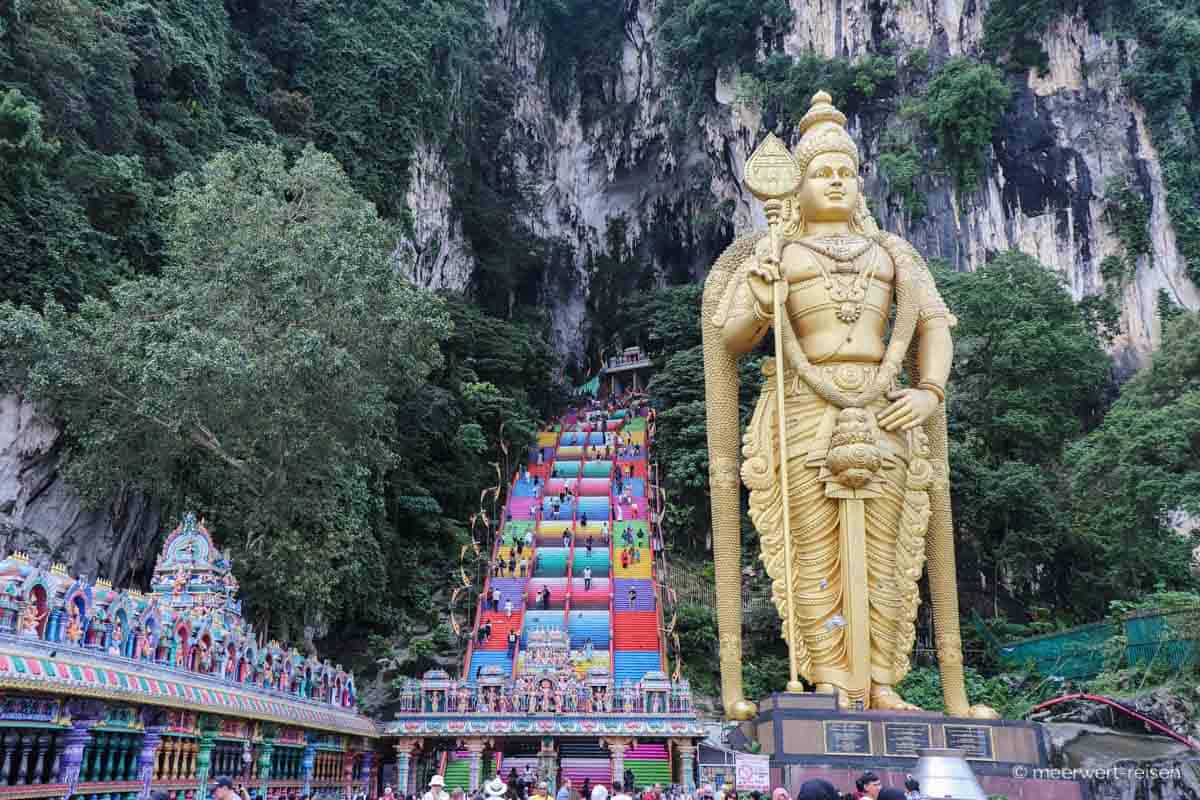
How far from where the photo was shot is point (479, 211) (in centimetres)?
3048

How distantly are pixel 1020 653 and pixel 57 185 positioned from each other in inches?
583

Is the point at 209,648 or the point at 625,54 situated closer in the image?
the point at 209,648

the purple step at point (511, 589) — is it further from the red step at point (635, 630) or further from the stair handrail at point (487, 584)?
the red step at point (635, 630)

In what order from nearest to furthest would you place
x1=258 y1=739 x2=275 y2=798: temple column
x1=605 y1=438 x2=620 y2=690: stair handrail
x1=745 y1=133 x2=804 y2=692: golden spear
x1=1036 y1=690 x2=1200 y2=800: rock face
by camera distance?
x1=1036 y1=690 x2=1200 y2=800: rock face, x1=745 y1=133 x2=804 y2=692: golden spear, x1=258 y1=739 x2=275 y2=798: temple column, x1=605 y1=438 x2=620 y2=690: stair handrail

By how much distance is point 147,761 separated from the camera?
270 inches

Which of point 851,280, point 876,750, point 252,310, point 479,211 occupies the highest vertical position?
point 479,211

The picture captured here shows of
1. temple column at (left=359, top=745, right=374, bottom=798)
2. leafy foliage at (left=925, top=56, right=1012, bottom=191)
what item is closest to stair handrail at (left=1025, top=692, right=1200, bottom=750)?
temple column at (left=359, top=745, right=374, bottom=798)

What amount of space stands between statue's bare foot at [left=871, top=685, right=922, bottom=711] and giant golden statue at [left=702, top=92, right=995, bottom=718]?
0.02 meters

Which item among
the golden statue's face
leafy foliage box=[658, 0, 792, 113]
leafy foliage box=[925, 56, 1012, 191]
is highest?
leafy foliage box=[658, 0, 792, 113]

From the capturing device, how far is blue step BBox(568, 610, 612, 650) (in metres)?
16.2

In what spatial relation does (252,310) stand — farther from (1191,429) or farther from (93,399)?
(1191,429)

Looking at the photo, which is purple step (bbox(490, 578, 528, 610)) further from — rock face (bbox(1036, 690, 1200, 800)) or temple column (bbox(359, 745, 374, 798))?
rock face (bbox(1036, 690, 1200, 800))

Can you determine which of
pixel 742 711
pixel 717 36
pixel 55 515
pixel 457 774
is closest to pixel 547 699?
Answer: pixel 457 774

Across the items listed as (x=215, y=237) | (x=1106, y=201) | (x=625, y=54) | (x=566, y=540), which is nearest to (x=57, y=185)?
(x=215, y=237)
